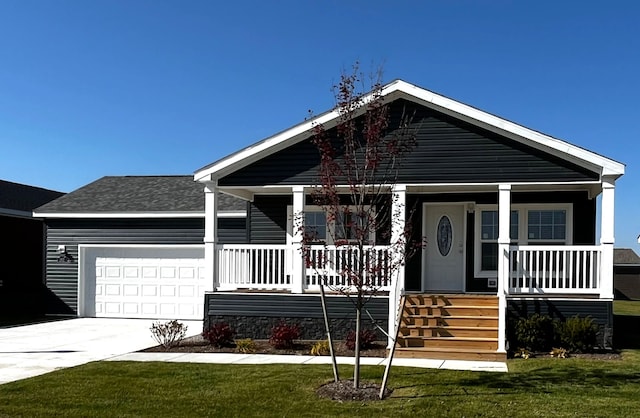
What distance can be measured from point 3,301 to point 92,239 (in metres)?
4.20

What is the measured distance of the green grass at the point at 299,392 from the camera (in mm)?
7551

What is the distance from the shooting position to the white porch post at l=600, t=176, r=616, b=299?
1225 cm

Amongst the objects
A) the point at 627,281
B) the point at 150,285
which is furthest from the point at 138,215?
the point at 627,281

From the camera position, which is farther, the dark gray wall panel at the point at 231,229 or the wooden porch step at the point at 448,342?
the dark gray wall panel at the point at 231,229

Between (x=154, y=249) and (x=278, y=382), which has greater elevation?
(x=154, y=249)

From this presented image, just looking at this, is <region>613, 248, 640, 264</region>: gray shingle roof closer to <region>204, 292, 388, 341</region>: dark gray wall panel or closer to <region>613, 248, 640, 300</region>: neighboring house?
<region>613, 248, 640, 300</region>: neighboring house

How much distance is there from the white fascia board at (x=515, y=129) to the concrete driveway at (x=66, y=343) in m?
7.64

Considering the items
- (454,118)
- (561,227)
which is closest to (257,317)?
(454,118)

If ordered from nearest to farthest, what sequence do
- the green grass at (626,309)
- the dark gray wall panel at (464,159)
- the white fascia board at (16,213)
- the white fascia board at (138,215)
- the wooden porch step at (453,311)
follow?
the wooden porch step at (453,311), the dark gray wall panel at (464,159), the white fascia board at (138,215), the white fascia board at (16,213), the green grass at (626,309)

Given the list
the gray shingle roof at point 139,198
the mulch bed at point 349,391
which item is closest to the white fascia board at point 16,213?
the gray shingle roof at point 139,198

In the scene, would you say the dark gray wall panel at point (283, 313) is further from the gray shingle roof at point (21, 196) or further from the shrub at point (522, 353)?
the gray shingle roof at point (21, 196)

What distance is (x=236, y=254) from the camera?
14438 mm

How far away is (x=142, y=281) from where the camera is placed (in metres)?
18.5

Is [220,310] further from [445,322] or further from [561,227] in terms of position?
[561,227]
